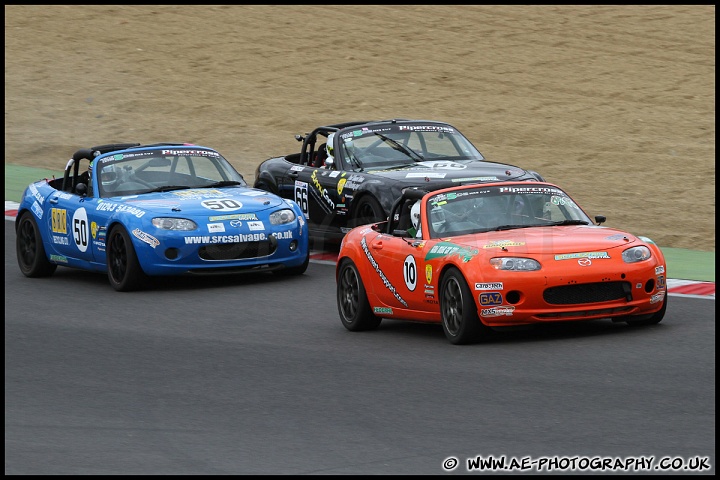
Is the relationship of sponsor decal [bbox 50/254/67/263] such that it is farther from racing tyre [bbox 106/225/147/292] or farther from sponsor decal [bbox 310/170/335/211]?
sponsor decal [bbox 310/170/335/211]

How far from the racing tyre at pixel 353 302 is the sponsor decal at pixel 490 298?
1719 mm

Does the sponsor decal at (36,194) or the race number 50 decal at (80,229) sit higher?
the sponsor decal at (36,194)

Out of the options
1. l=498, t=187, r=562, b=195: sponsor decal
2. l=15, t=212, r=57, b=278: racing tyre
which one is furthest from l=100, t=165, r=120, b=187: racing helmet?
l=498, t=187, r=562, b=195: sponsor decal

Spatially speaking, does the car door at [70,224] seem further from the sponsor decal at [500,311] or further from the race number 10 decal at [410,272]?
the sponsor decal at [500,311]

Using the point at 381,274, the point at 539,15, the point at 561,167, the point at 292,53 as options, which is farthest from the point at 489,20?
the point at 381,274

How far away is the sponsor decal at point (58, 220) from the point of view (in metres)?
15.7

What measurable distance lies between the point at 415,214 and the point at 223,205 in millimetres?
3366

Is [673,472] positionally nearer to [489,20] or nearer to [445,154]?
[445,154]

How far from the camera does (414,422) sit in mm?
8453

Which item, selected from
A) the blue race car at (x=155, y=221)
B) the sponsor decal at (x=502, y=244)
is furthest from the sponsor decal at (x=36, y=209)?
the sponsor decal at (x=502, y=244)

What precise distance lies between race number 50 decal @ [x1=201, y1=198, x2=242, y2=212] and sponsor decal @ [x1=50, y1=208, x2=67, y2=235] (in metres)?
1.80

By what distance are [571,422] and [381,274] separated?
3.85 metres

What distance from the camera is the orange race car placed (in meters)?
10.6

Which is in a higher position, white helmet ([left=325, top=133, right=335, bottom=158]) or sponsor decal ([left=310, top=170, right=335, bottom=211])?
white helmet ([left=325, top=133, right=335, bottom=158])
